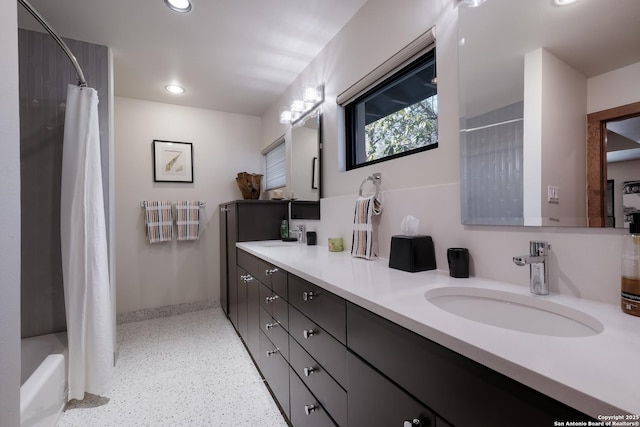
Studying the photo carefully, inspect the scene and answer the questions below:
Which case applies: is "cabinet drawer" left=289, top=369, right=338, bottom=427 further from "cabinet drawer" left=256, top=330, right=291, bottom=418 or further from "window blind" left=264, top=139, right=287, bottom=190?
"window blind" left=264, top=139, right=287, bottom=190

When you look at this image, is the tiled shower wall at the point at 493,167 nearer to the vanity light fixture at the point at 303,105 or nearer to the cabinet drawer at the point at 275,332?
the cabinet drawer at the point at 275,332

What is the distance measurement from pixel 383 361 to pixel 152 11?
2287mm

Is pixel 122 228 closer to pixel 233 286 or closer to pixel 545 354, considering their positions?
pixel 233 286

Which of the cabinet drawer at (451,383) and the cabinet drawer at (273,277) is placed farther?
the cabinet drawer at (273,277)

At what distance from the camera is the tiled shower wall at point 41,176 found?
72.1 inches

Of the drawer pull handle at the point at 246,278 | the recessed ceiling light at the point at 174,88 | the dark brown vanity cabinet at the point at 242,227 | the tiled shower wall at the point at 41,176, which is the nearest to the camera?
the tiled shower wall at the point at 41,176

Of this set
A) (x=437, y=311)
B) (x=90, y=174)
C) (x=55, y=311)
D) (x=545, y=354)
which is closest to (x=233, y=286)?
(x=55, y=311)

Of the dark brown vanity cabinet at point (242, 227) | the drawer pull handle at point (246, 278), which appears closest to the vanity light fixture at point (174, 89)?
the dark brown vanity cabinet at point (242, 227)

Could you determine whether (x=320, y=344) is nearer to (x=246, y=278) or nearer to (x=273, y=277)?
(x=273, y=277)

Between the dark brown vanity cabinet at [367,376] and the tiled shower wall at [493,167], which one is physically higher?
the tiled shower wall at [493,167]

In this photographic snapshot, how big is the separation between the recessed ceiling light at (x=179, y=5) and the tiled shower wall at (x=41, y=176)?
950 millimetres

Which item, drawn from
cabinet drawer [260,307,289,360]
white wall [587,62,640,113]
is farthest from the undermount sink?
cabinet drawer [260,307,289,360]

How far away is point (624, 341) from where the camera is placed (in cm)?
53

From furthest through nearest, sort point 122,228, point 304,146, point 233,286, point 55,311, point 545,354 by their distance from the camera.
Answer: point 122,228 → point 233,286 → point 304,146 → point 55,311 → point 545,354
